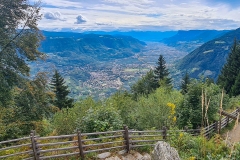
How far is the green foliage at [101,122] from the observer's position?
8822mm

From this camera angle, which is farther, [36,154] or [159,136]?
[159,136]

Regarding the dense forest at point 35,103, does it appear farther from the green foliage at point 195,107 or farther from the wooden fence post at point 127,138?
the wooden fence post at point 127,138

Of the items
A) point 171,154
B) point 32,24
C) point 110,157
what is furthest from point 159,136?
point 32,24

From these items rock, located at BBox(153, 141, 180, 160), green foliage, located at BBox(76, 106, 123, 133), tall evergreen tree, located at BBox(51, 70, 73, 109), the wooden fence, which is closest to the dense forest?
green foliage, located at BBox(76, 106, 123, 133)

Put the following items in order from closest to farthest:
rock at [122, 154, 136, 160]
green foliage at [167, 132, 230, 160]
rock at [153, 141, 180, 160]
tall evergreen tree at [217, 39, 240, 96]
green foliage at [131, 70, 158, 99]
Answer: rock at [153, 141, 180, 160], green foliage at [167, 132, 230, 160], rock at [122, 154, 136, 160], tall evergreen tree at [217, 39, 240, 96], green foliage at [131, 70, 158, 99]

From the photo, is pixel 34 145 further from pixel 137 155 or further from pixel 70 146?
pixel 137 155

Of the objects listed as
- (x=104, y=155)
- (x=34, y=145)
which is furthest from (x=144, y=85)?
(x=34, y=145)

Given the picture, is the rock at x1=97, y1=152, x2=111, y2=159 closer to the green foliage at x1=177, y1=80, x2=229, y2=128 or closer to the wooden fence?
the wooden fence

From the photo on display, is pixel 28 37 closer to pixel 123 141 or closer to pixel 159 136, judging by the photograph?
pixel 123 141

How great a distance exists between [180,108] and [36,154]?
10176 mm

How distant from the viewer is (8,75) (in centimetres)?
1195

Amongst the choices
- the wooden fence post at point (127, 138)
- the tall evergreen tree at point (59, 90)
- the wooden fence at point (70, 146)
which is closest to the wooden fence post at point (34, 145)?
the wooden fence at point (70, 146)

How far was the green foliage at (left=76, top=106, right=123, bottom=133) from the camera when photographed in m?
8.82

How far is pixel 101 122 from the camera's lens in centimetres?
880
